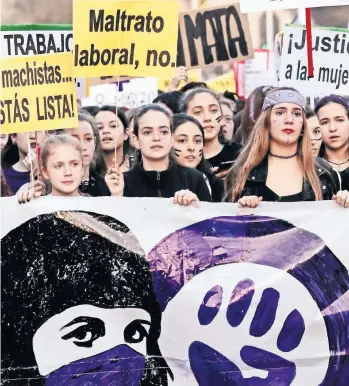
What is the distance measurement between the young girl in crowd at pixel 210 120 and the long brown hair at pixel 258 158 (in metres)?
1.30

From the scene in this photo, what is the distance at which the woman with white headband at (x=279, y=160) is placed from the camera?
6977mm

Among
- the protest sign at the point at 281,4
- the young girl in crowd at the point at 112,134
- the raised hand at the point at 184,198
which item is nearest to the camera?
the raised hand at the point at 184,198

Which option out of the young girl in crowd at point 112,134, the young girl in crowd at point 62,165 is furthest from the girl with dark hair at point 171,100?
the young girl in crowd at point 62,165

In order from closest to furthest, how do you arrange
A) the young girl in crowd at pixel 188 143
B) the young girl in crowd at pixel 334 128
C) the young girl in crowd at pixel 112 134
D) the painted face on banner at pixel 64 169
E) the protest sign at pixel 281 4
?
the painted face on banner at pixel 64 169 → the protest sign at pixel 281 4 → the young girl in crowd at pixel 188 143 → the young girl in crowd at pixel 334 128 → the young girl in crowd at pixel 112 134

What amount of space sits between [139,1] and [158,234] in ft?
5.17

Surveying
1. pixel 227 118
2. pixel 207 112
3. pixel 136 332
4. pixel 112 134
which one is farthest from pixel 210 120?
pixel 136 332

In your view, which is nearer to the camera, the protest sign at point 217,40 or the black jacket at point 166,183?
the black jacket at point 166,183

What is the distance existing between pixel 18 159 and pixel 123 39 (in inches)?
54.1

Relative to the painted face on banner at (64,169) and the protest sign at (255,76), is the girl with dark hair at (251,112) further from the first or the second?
the protest sign at (255,76)

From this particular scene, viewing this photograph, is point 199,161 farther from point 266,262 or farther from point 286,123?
point 266,262

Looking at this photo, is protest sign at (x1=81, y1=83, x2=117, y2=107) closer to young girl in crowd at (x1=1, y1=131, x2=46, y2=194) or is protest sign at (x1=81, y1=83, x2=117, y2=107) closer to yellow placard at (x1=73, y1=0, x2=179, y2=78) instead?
young girl in crowd at (x1=1, y1=131, x2=46, y2=194)

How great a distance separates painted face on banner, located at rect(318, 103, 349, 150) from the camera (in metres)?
8.23

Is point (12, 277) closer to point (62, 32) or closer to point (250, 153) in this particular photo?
point (250, 153)

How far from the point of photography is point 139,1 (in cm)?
750
